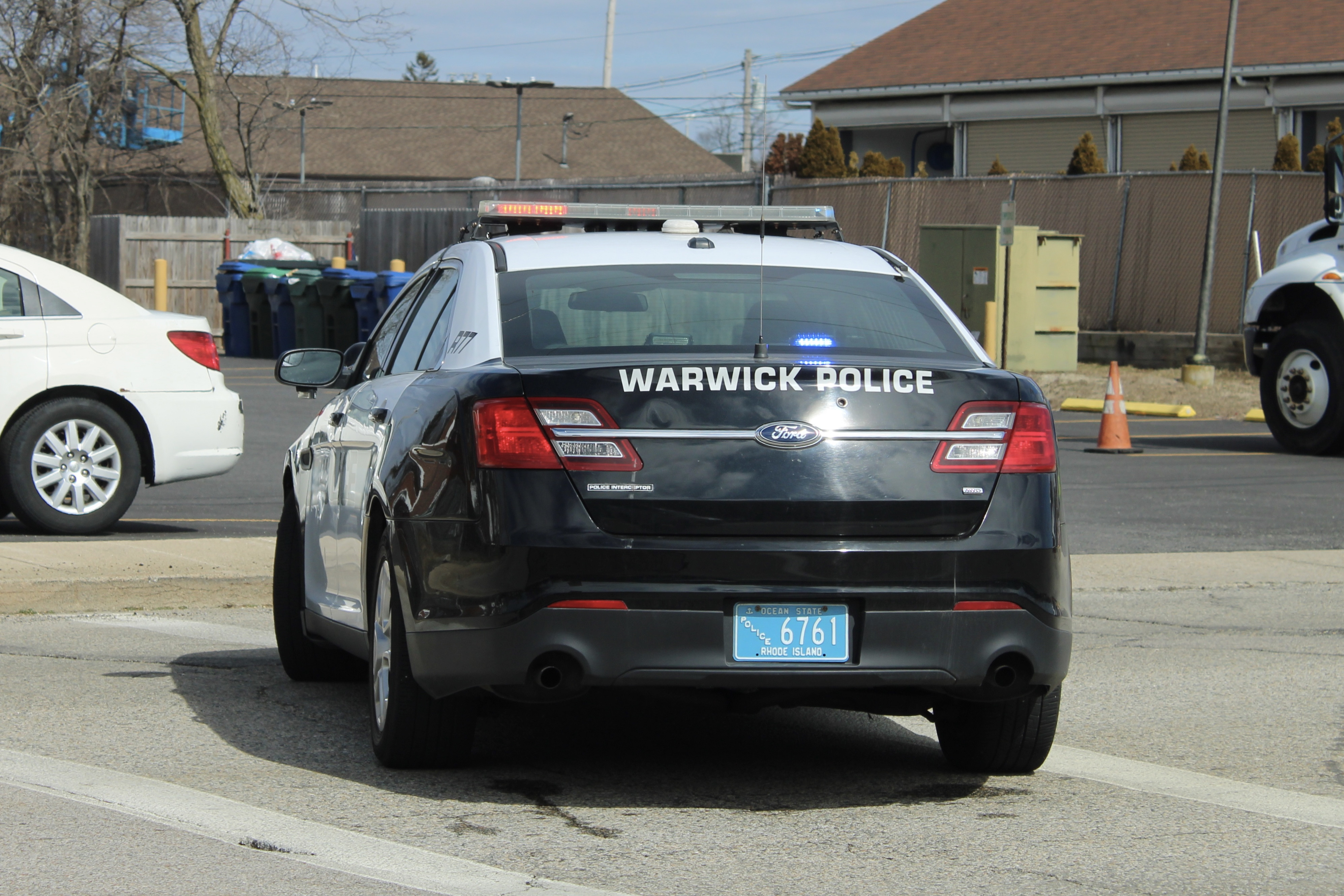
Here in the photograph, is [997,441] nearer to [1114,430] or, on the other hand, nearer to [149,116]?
[1114,430]

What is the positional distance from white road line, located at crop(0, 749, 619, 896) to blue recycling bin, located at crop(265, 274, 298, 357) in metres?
24.7

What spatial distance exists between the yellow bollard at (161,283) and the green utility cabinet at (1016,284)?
1387cm

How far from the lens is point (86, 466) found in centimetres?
1057

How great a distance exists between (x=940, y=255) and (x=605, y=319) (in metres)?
20.3

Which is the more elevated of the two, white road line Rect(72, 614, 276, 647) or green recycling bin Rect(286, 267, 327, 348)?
green recycling bin Rect(286, 267, 327, 348)

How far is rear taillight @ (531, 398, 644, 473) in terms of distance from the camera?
15.8 feet

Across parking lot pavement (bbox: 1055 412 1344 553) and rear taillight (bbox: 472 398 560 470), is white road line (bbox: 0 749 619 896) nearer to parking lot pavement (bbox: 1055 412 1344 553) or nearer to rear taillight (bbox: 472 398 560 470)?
rear taillight (bbox: 472 398 560 470)

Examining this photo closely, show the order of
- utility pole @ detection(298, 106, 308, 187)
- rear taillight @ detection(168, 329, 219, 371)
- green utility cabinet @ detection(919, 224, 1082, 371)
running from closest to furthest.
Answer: rear taillight @ detection(168, 329, 219, 371)
green utility cabinet @ detection(919, 224, 1082, 371)
utility pole @ detection(298, 106, 308, 187)

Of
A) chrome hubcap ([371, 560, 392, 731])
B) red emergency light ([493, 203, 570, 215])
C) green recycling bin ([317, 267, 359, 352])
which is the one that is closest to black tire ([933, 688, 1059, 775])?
chrome hubcap ([371, 560, 392, 731])

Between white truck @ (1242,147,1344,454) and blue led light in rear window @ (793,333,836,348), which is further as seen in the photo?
white truck @ (1242,147,1344,454)

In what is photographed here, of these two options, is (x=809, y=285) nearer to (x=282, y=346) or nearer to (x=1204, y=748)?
(x=1204, y=748)

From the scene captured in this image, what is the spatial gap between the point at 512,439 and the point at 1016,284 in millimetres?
20880

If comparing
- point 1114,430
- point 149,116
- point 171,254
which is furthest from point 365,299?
point 149,116

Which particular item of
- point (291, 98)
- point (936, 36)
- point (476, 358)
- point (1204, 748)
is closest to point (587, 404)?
point (476, 358)
